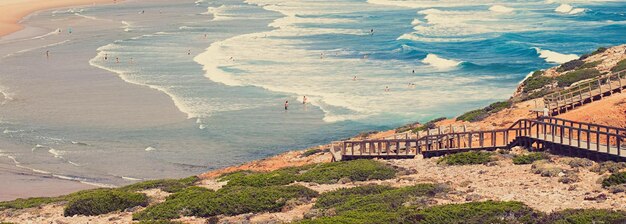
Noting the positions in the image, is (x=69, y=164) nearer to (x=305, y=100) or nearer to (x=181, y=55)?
(x=305, y=100)

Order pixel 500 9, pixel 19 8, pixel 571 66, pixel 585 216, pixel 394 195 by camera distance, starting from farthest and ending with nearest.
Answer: pixel 19 8 < pixel 500 9 < pixel 571 66 < pixel 394 195 < pixel 585 216

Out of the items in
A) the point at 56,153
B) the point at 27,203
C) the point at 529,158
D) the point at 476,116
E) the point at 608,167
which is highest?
the point at 608,167

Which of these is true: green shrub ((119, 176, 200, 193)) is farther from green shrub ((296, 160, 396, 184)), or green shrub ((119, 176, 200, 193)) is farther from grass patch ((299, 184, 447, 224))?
grass patch ((299, 184, 447, 224))

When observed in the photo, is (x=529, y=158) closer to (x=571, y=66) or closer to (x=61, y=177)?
(x=61, y=177)

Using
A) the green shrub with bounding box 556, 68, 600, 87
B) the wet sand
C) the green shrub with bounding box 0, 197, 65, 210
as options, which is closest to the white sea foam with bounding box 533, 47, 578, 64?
the green shrub with bounding box 556, 68, 600, 87

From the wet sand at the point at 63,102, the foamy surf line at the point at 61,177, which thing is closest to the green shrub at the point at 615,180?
the foamy surf line at the point at 61,177

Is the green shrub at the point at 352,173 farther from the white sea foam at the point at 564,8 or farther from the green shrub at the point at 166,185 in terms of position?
the white sea foam at the point at 564,8

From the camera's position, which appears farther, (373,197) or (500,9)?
(500,9)

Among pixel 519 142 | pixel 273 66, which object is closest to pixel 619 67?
pixel 519 142
